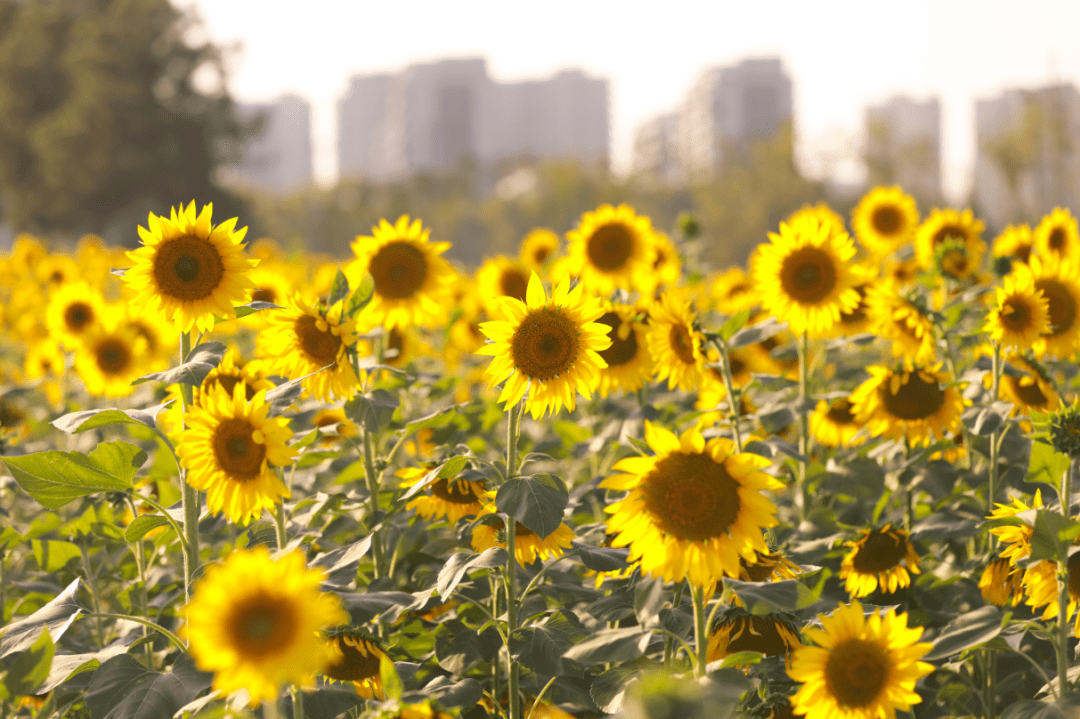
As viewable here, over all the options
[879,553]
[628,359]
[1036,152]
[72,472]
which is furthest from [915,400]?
[1036,152]

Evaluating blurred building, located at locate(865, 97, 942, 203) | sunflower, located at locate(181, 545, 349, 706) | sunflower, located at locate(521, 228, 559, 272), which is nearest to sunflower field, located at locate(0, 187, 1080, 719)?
sunflower, located at locate(181, 545, 349, 706)

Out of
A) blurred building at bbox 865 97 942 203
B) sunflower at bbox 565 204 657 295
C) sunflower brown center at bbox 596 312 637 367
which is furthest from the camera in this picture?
blurred building at bbox 865 97 942 203

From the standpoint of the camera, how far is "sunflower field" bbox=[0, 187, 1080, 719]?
1.75m

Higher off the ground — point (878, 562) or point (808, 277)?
point (808, 277)

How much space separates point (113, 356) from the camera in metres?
4.20

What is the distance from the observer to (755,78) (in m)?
132

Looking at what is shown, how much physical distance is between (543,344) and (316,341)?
2.43 feet

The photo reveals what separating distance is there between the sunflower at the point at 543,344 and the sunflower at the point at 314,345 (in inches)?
20.6

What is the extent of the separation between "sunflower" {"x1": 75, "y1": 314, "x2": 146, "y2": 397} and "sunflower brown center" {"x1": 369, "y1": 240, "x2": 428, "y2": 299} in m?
1.53

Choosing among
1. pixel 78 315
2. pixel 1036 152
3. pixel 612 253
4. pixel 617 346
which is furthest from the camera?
pixel 1036 152

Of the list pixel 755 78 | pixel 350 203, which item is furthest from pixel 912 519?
pixel 755 78

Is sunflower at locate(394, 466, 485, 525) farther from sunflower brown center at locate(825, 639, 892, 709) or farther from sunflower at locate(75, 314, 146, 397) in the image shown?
sunflower at locate(75, 314, 146, 397)

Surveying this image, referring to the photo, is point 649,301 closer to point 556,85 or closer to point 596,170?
point 596,170

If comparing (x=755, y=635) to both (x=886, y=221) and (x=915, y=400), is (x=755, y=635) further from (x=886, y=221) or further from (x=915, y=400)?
(x=886, y=221)
